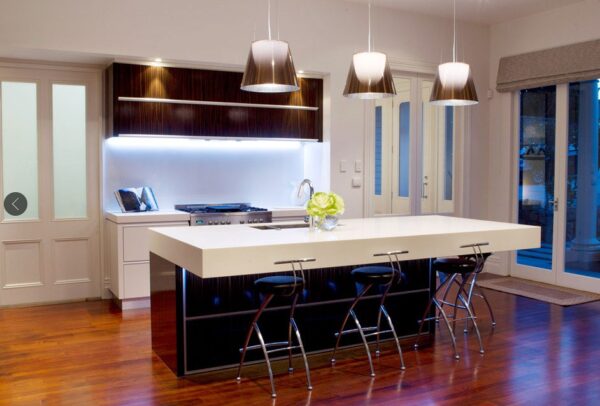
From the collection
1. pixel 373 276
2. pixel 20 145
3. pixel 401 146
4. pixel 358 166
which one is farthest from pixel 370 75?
pixel 20 145

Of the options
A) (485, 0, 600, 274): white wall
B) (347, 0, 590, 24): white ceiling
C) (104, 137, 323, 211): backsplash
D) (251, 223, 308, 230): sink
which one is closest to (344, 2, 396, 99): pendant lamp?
(251, 223, 308, 230): sink

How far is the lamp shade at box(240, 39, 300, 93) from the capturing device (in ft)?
11.7

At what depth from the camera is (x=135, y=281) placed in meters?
5.45

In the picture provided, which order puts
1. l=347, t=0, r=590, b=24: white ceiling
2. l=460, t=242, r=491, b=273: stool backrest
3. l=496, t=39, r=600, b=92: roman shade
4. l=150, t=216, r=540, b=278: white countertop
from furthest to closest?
1. l=347, t=0, r=590, b=24: white ceiling
2. l=496, t=39, r=600, b=92: roman shade
3. l=460, t=242, r=491, b=273: stool backrest
4. l=150, t=216, r=540, b=278: white countertop

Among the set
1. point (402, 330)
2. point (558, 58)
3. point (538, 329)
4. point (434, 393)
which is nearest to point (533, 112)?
point (558, 58)

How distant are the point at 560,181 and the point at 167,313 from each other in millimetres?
4600

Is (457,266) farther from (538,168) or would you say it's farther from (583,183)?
(538,168)

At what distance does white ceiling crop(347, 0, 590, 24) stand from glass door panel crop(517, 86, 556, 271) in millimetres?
876

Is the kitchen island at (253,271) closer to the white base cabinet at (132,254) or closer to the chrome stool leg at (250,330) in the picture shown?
the chrome stool leg at (250,330)

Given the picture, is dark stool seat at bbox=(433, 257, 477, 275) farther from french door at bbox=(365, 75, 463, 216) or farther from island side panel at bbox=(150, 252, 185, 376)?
french door at bbox=(365, 75, 463, 216)

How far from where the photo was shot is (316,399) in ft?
11.1

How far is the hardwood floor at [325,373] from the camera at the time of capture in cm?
341

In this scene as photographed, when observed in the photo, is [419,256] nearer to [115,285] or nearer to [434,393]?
[434,393]

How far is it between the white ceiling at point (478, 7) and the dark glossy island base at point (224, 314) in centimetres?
334
